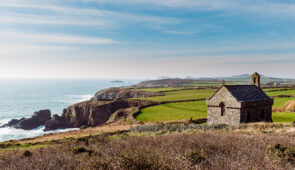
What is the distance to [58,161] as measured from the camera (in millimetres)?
7371

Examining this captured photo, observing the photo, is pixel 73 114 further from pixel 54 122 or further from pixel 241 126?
pixel 241 126

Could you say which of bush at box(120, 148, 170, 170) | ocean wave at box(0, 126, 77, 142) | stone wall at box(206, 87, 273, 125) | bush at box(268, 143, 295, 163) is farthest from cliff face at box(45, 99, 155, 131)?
bush at box(120, 148, 170, 170)

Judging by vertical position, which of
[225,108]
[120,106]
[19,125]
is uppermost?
[225,108]

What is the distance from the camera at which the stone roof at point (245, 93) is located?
25581 mm

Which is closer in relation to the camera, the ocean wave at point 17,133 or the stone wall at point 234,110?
the stone wall at point 234,110

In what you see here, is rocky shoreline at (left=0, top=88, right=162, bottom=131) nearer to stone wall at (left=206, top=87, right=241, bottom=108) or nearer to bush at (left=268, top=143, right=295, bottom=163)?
stone wall at (left=206, top=87, right=241, bottom=108)

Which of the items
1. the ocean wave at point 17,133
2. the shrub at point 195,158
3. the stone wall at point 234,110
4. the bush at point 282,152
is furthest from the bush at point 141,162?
the ocean wave at point 17,133

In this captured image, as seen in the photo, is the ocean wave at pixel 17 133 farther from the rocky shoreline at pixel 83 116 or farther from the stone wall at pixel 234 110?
the stone wall at pixel 234 110

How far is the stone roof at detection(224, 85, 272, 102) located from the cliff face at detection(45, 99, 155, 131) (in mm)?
29858

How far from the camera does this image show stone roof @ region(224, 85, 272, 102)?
25.6 metres

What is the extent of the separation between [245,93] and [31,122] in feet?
192

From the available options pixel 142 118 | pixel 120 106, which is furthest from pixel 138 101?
pixel 142 118

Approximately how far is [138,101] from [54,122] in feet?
78.1

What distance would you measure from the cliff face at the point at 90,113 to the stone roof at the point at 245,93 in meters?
29.9
